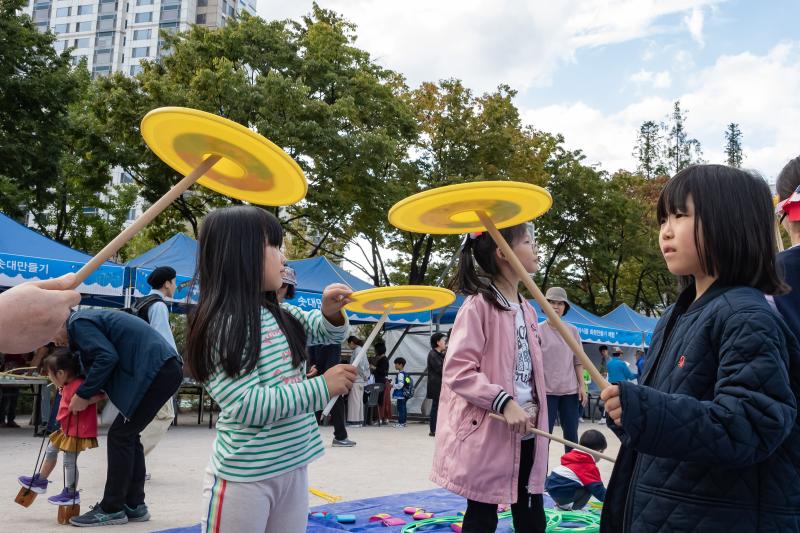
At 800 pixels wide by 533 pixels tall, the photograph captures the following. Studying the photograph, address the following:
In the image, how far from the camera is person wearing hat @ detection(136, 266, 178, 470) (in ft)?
18.2

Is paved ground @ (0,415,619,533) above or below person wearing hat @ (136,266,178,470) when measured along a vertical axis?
below

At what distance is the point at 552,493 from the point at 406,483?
2.06m

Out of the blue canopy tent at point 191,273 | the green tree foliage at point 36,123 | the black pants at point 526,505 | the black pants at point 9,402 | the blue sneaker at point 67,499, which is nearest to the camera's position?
the black pants at point 526,505

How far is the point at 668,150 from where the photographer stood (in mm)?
33562

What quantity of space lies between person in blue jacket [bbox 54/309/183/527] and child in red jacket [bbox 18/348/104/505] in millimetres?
161

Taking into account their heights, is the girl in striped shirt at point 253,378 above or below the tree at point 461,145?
below

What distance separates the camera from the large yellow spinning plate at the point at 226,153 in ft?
5.78

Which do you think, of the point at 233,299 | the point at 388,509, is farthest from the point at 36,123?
the point at 233,299

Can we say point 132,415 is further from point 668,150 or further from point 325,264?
point 668,150

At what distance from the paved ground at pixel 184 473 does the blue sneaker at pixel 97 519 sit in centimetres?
9

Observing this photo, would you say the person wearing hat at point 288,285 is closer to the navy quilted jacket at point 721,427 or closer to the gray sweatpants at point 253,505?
the gray sweatpants at point 253,505

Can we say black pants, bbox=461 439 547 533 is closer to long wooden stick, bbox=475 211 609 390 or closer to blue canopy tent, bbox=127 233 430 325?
long wooden stick, bbox=475 211 609 390

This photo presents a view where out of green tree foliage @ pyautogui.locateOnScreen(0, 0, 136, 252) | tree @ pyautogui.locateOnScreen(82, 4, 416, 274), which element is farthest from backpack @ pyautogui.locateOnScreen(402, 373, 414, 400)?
green tree foliage @ pyautogui.locateOnScreen(0, 0, 136, 252)

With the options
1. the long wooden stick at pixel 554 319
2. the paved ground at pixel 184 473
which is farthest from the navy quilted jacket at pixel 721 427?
the paved ground at pixel 184 473
